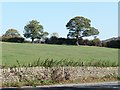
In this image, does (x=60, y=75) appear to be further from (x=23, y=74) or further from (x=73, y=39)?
(x=73, y=39)

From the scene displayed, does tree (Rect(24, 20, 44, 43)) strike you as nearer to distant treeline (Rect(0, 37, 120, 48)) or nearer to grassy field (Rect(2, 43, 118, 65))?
distant treeline (Rect(0, 37, 120, 48))

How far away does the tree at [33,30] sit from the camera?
7062cm

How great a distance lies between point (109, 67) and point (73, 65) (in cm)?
420

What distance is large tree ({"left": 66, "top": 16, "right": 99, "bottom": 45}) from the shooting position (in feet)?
242

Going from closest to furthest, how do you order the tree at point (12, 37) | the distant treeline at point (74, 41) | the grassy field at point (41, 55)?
the grassy field at point (41, 55), the distant treeline at point (74, 41), the tree at point (12, 37)

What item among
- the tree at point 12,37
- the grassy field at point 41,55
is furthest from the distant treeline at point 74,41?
the grassy field at point 41,55

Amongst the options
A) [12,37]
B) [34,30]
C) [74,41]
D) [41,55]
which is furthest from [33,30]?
[41,55]

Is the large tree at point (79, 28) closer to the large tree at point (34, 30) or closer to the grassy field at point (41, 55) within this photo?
the large tree at point (34, 30)

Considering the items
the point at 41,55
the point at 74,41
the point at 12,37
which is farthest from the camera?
the point at 74,41

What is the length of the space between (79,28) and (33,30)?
10.7 metres

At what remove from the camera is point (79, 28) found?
3135 inches

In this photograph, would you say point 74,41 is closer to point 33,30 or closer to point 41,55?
point 33,30

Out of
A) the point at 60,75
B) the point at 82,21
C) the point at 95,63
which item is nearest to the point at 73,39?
the point at 82,21

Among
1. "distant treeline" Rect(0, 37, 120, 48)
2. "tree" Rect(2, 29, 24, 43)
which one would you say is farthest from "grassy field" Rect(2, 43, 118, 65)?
"tree" Rect(2, 29, 24, 43)
